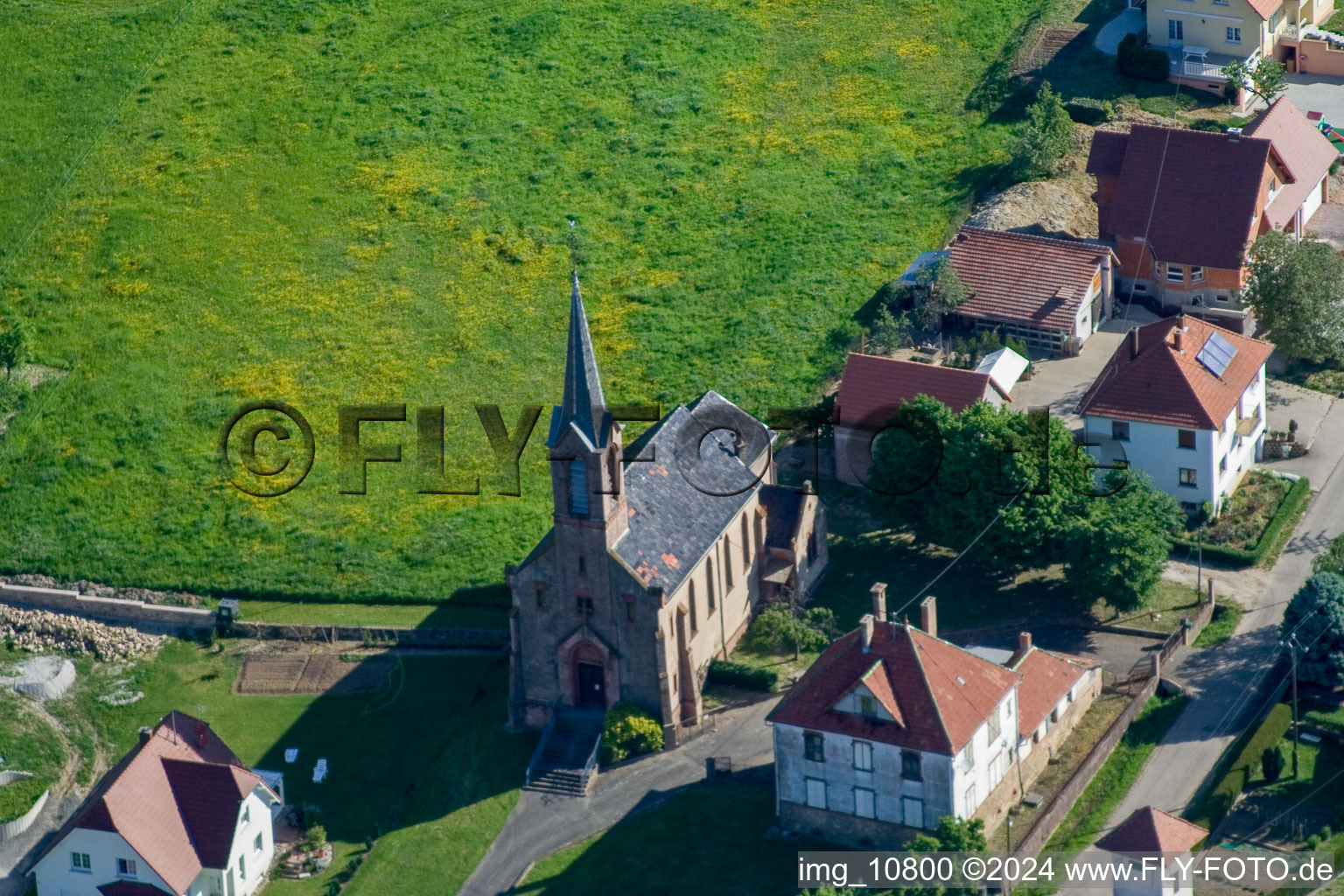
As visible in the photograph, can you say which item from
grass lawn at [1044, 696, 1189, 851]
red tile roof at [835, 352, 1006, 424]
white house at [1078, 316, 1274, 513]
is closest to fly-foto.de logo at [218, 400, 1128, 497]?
red tile roof at [835, 352, 1006, 424]

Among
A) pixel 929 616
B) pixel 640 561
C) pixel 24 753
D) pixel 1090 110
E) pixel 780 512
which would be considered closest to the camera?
pixel 929 616

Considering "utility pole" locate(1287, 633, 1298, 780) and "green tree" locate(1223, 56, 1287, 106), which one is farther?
"green tree" locate(1223, 56, 1287, 106)

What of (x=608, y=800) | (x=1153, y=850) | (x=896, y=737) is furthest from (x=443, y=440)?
(x=1153, y=850)

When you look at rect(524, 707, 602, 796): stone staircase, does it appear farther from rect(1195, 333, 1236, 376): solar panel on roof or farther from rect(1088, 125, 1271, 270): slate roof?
rect(1088, 125, 1271, 270): slate roof

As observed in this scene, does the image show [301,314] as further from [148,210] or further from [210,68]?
[210,68]

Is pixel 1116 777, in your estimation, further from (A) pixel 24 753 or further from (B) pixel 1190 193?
(A) pixel 24 753

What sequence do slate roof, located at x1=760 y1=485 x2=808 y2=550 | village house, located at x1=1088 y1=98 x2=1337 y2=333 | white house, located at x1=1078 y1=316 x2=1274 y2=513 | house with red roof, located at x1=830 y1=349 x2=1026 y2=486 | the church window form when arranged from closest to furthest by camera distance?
the church window → slate roof, located at x1=760 y1=485 x2=808 y2=550 → white house, located at x1=1078 y1=316 x2=1274 y2=513 → house with red roof, located at x1=830 y1=349 x2=1026 y2=486 → village house, located at x1=1088 y1=98 x2=1337 y2=333

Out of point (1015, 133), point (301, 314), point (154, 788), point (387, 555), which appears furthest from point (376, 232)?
point (154, 788)

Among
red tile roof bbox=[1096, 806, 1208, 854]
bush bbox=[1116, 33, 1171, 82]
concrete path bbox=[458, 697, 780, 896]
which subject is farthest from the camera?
bush bbox=[1116, 33, 1171, 82]
